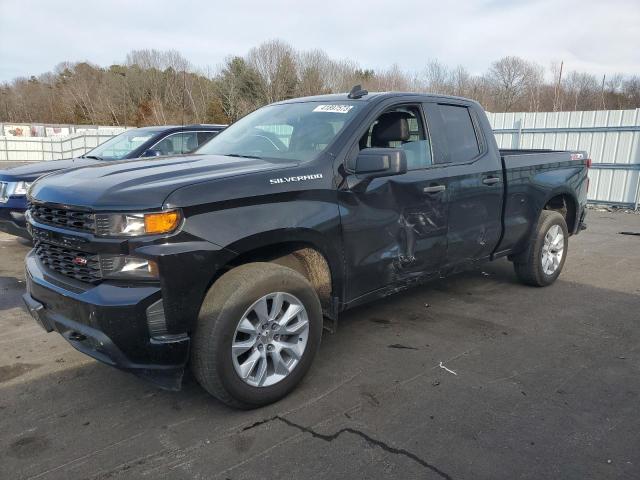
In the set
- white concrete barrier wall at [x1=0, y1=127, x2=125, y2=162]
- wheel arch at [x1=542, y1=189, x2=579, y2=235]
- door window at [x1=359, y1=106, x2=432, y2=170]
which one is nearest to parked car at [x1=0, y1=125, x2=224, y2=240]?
door window at [x1=359, y1=106, x2=432, y2=170]

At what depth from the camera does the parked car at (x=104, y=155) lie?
6.33 m

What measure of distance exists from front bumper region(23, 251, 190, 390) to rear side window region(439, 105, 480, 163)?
9.23 feet

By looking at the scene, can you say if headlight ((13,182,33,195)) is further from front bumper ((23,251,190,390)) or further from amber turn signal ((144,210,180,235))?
amber turn signal ((144,210,180,235))

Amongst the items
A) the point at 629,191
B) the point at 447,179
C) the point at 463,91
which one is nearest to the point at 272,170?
the point at 447,179

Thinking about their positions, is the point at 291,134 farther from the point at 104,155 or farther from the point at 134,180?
the point at 104,155

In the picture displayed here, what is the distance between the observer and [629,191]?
12891 mm

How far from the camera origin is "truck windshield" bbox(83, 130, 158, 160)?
7496 mm

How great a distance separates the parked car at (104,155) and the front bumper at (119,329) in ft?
11.4

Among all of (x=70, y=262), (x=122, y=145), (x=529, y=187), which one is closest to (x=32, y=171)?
(x=122, y=145)

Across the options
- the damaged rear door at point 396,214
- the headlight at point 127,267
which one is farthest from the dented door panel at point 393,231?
the headlight at point 127,267

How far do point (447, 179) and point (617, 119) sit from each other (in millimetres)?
11236

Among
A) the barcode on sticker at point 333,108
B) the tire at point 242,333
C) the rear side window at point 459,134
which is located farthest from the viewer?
the rear side window at point 459,134

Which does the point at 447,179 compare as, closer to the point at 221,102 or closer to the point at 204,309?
the point at 204,309

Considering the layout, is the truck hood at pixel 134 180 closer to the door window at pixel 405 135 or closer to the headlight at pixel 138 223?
the headlight at pixel 138 223
